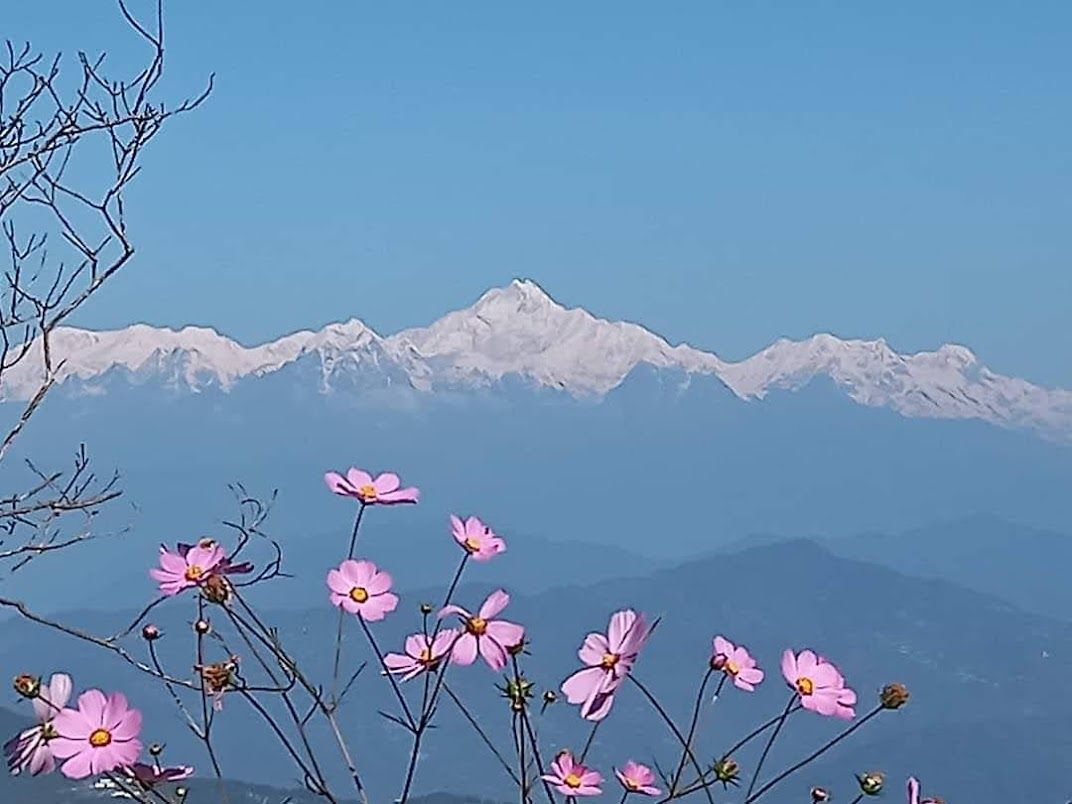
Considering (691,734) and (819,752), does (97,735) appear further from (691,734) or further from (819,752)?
(819,752)

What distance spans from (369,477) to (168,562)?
286 millimetres

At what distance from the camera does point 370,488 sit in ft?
6.32

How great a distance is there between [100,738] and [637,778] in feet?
2.05

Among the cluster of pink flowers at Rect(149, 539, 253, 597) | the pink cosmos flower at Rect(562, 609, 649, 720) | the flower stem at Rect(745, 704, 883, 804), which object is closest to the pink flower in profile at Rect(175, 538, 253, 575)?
the cluster of pink flowers at Rect(149, 539, 253, 597)

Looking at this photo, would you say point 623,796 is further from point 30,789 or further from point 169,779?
point 30,789

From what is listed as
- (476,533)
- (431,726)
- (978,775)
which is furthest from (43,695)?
(978,775)

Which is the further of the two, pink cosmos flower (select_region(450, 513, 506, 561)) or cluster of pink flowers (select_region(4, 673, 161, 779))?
pink cosmos flower (select_region(450, 513, 506, 561))

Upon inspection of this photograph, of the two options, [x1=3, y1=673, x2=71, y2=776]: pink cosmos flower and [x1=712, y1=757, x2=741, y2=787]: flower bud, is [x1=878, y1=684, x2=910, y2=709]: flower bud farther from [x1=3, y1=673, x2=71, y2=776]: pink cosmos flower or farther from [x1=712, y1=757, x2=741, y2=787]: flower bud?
[x1=3, y1=673, x2=71, y2=776]: pink cosmos flower

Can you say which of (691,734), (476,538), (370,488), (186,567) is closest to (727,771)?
(691,734)

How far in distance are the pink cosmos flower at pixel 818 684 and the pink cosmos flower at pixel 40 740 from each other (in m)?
0.80

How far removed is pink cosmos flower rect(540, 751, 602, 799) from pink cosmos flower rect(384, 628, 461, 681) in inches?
7.2

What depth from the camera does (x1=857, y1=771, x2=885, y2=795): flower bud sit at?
5.17 ft

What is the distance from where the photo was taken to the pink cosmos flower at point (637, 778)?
5.87 ft

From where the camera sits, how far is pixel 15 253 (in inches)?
192
